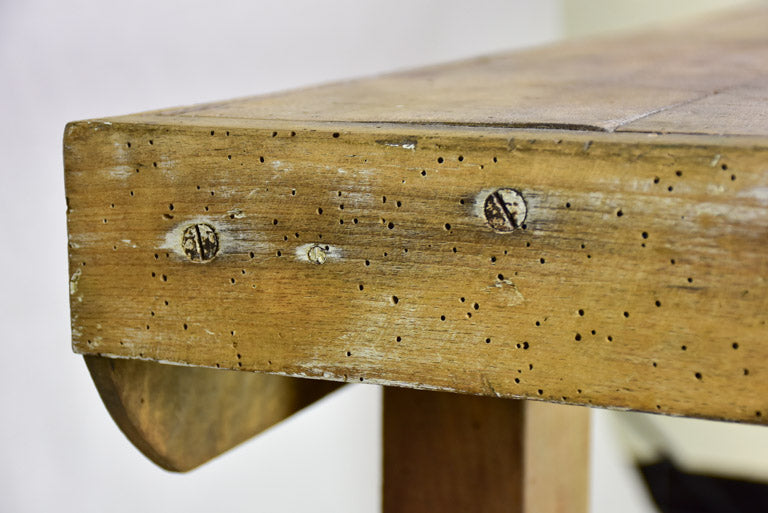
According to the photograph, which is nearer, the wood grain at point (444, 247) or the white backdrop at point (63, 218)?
the wood grain at point (444, 247)

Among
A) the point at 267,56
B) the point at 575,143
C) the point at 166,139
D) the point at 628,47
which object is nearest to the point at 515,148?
the point at 575,143

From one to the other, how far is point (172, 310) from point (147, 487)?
569 millimetres

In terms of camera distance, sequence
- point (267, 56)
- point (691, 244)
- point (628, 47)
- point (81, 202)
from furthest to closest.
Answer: point (267, 56) < point (628, 47) < point (81, 202) < point (691, 244)

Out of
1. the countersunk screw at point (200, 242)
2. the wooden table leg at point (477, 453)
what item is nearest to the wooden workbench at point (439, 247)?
the countersunk screw at point (200, 242)

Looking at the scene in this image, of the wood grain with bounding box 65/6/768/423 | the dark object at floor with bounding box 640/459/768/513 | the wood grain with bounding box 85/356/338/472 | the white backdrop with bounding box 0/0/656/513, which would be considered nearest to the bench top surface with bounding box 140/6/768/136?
the wood grain with bounding box 65/6/768/423

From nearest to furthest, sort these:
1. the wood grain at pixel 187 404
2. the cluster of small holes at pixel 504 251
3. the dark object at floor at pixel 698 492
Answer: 1. the cluster of small holes at pixel 504 251
2. the wood grain at pixel 187 404
3. the dark object at floor at pixel 698 492

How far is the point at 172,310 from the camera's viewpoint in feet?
1.46

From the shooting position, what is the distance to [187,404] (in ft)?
1.86

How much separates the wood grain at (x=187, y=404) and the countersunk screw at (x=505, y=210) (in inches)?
8.8

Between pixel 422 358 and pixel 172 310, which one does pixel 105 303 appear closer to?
pixel 172 310

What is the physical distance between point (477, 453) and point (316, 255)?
34 centimetres

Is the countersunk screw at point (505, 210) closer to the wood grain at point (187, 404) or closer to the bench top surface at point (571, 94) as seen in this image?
the bench top surface at point (571, 94)

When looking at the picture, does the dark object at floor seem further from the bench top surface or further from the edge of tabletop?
the edge of tabletop

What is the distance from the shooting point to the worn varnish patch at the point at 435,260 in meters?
0.36
